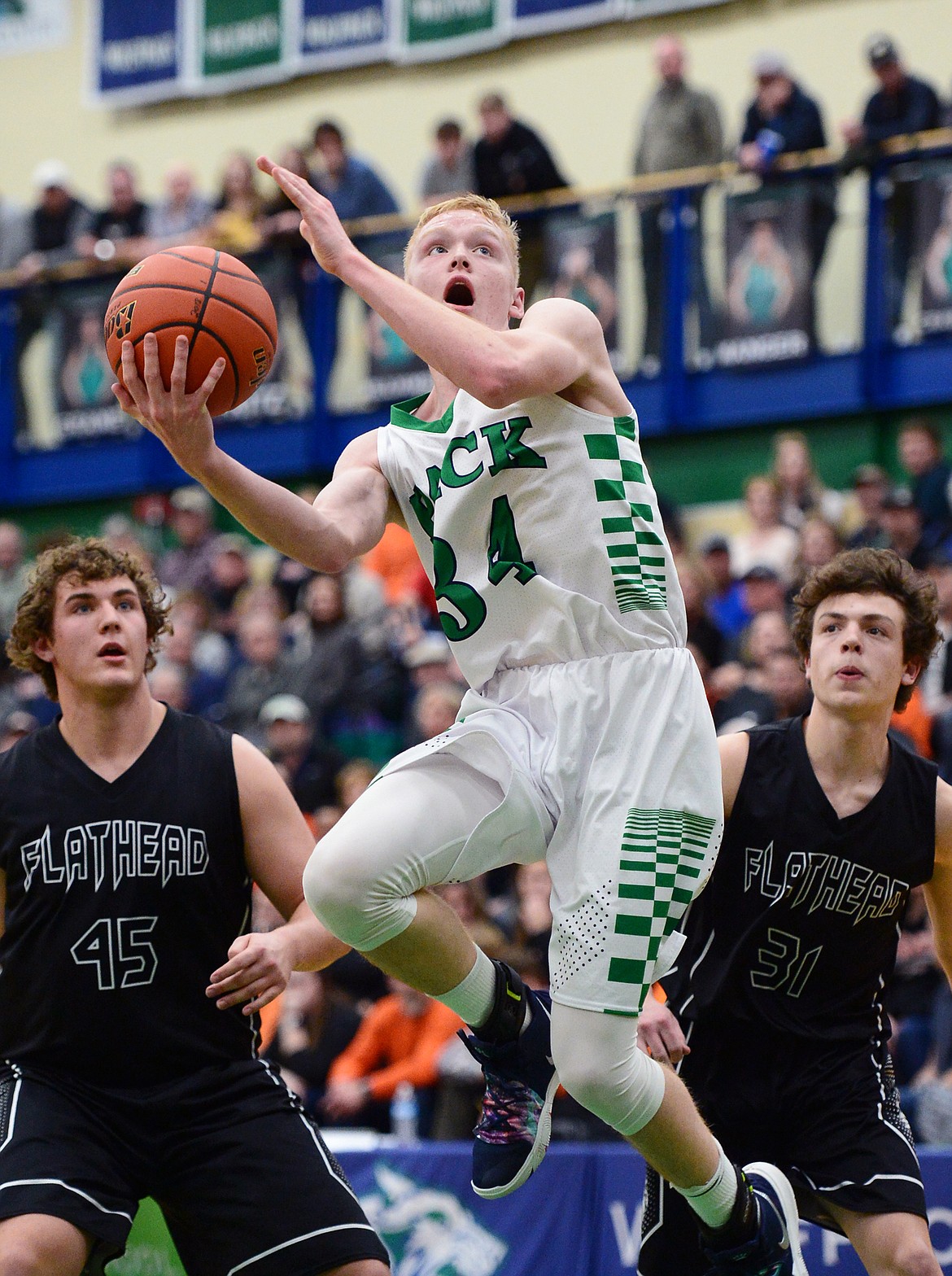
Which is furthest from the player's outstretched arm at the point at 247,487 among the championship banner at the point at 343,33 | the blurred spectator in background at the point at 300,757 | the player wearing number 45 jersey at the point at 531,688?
the championship banner at the point at 343,33

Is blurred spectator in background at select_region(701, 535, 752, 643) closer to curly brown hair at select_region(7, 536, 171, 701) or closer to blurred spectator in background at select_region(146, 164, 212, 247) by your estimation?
curly brown hair at select_region(7, 536, 171, 701)

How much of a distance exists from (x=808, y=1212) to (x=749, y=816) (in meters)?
1.21

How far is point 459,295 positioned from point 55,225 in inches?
498

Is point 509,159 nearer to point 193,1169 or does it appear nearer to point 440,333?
point 440,333

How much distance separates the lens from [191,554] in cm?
1451

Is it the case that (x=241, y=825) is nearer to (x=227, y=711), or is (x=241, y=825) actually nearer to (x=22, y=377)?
(x=227, y=711)

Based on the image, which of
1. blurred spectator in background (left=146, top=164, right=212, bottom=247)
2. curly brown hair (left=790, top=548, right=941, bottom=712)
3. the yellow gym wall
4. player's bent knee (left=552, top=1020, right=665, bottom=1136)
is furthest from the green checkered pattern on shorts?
blurred spectator in background (left=146, top=164, right=212, bottom=247)

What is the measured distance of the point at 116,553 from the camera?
18.8ft

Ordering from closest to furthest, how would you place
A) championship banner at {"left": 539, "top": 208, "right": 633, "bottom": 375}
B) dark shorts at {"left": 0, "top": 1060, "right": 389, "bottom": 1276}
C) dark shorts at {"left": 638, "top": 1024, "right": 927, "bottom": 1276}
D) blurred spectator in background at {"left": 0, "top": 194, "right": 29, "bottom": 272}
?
dark shorts at {"left": 0, "top": 1060, "right": 389, "bottom": 1276}
dark shorts at {"left": 638, "top": 1024, "right": 927, "bottom": 1276}
championship banner at {"left": 539, "top": 208, "right": 633, "bottom": 375}
blurred spectator in background at {"left": 0, "top": 194, "right": 29, "bottom": 272}

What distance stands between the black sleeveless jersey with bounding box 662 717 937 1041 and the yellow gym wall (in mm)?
10113

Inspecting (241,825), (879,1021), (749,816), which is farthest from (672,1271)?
(241,825)

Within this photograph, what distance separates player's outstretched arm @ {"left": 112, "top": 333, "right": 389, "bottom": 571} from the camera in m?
4.41

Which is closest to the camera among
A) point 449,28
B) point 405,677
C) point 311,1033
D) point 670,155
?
point 311,1033

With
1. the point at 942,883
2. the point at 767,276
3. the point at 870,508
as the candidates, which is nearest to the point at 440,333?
the point at 942,883
